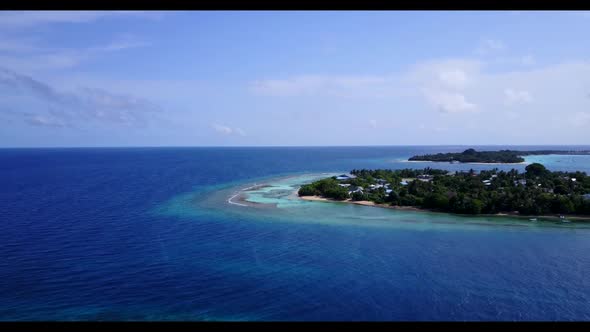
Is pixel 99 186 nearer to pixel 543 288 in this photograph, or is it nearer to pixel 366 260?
pixel 366 260

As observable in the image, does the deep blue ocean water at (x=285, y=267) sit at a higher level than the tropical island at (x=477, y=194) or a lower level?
lower

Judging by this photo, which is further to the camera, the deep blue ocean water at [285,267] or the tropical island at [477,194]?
the tropical island at [477,194]

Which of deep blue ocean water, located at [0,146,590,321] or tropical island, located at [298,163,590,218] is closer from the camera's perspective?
deep blue ocean water, located at [0,146,590,321]

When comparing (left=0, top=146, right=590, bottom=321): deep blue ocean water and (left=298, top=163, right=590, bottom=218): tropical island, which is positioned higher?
(left=298, top=163, right=590, bottom=218): tropical island
